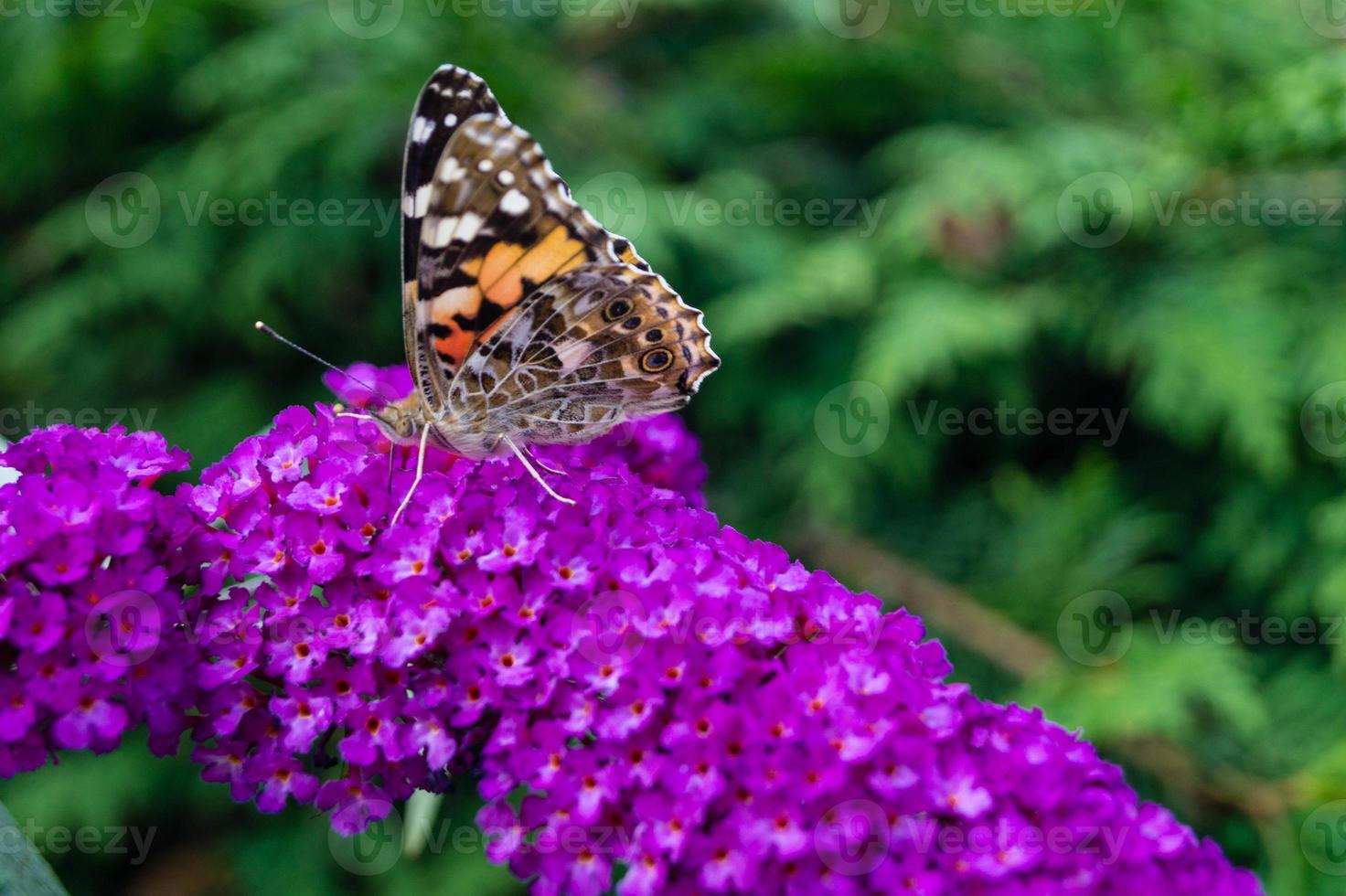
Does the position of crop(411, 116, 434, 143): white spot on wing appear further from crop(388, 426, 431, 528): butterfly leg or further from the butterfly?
crop(388, 426, 431, 528): butterfly leg

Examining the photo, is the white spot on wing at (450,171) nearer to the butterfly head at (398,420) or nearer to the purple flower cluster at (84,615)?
the butterfly head at (398,420)

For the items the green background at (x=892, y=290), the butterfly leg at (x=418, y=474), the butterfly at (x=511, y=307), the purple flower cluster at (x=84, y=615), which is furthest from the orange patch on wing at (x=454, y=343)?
the green background at (x=892, y=290)

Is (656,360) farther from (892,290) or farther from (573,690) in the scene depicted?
(892,290)

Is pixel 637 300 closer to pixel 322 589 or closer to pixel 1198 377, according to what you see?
pixel 322 589

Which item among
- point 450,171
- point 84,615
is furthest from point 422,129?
point 84,615

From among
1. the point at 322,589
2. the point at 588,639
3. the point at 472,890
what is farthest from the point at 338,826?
the point at 472,890

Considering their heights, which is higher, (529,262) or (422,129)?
(422,129)
